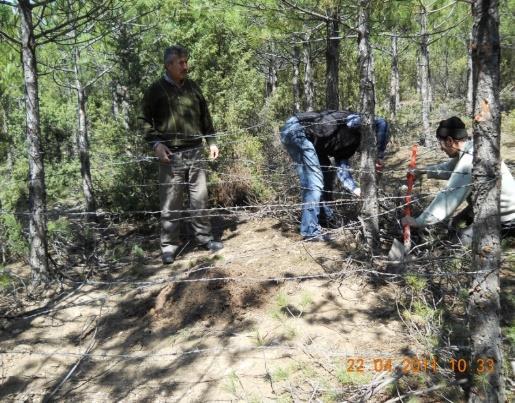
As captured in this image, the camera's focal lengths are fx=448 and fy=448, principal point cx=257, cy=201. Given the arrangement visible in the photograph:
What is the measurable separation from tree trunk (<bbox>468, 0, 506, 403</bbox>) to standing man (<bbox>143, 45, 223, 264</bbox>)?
2.47m

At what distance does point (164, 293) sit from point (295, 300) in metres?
1.04

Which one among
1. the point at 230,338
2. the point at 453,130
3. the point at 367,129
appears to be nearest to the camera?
the point at 230,338

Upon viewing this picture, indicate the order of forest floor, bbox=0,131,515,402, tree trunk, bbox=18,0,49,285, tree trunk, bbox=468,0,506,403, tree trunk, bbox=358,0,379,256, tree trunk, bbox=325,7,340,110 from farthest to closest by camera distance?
tree trunk, bbox=325,7,340,110 < tree trunk, bbox=18,0,49,285 < tree trunk, bbox=358,0,379,256 < forest floor, bbox=0,131,515,402 < tree trunk, bbox=468,0,506,403

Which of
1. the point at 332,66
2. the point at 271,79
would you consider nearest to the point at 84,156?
the point at 332,66

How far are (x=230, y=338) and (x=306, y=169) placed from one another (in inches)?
68.6

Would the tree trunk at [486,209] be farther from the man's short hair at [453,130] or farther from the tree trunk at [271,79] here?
the tree trunk at [271,79]

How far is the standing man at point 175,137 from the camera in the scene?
3.93 metres

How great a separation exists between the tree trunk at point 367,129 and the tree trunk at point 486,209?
4.42 feet

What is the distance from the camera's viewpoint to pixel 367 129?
3428 millimetres

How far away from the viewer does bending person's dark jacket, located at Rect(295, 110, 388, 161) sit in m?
3.84

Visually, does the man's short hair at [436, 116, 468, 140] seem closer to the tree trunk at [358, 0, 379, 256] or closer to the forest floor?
the tree trunk at [358, 0, 379, 256]

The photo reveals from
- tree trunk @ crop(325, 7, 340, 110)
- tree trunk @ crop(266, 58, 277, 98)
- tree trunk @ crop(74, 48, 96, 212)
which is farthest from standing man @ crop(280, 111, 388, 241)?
tree trunk @ crop(266, 58, 277, 98)

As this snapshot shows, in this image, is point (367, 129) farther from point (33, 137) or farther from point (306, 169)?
point (33, 137)

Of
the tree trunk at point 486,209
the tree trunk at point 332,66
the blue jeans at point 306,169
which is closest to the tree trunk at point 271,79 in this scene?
the tree trunk at point 332,66
